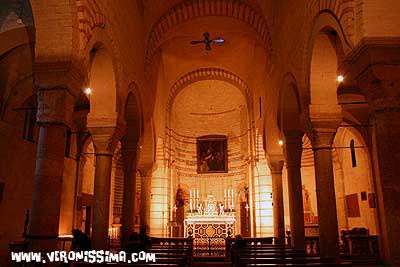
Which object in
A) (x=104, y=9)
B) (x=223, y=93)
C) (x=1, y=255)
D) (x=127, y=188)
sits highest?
(x=223, y=93)

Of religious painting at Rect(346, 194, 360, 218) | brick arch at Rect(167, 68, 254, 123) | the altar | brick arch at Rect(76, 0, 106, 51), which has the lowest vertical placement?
the altar

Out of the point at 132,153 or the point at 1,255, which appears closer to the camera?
the point at 1,255

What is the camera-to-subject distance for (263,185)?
55.1 ft

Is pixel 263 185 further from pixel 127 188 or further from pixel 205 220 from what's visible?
pixel 127 188

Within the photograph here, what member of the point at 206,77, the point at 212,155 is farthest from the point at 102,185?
the point at 212,155

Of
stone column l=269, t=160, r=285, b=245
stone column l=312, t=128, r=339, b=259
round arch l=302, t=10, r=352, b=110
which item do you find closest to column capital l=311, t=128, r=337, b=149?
stone column l=312, t=128, r=339, b=259

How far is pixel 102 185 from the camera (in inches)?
338

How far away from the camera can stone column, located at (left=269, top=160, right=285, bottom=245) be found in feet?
41.5

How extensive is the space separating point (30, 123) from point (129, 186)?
4301 millimetres

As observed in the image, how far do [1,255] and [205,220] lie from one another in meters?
8.50

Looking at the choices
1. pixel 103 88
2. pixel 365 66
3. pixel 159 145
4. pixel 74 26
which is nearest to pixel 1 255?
pixel 103 88

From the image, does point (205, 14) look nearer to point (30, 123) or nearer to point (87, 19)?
point (30, 123)

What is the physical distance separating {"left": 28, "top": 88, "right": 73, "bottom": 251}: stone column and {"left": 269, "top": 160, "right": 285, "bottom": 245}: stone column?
29.5 ft

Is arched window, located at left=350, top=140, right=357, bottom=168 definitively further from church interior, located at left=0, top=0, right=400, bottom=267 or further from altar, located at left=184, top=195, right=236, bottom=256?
altar, located at left=184, top=195, right=236, bottom=256
